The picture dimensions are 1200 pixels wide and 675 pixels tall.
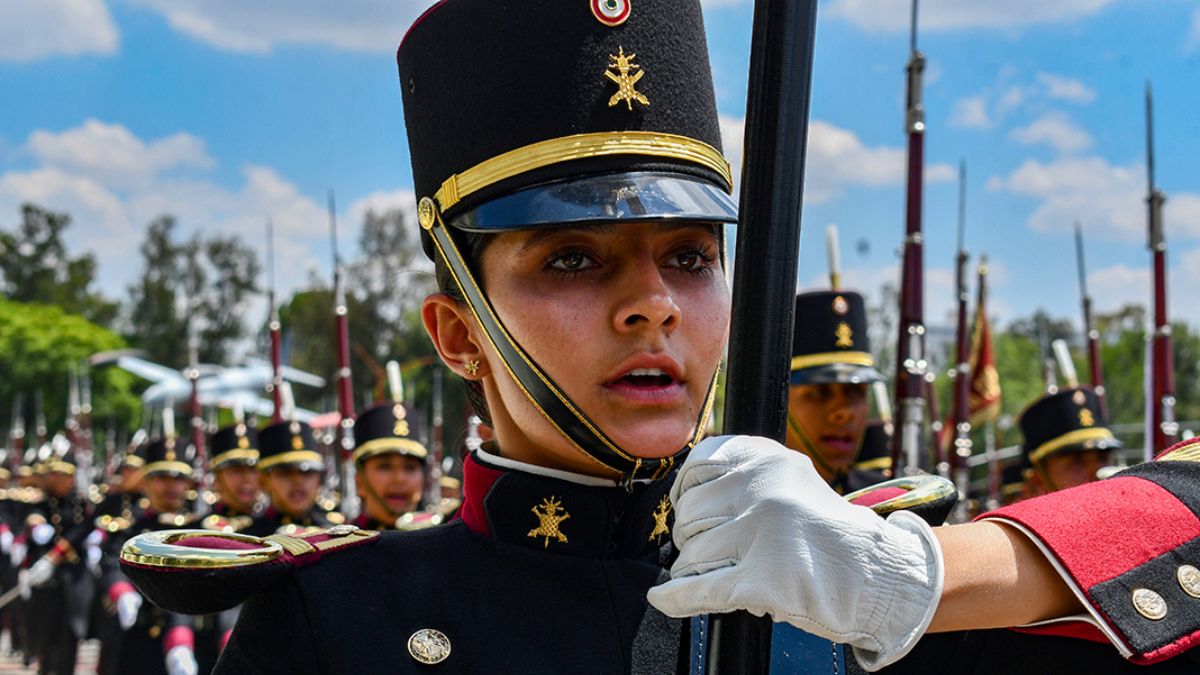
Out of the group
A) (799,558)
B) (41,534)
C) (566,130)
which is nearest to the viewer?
(799,558)

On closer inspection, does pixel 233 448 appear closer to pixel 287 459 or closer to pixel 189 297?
pixel 287 459

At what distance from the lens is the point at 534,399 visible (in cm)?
209

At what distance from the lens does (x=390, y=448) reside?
9.05 m

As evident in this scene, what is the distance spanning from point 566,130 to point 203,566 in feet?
3.18

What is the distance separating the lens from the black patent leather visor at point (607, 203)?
6.49 feet

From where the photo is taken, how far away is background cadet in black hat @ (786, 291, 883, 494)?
630cm

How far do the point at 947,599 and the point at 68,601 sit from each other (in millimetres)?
16358

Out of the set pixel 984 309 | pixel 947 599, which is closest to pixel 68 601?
pixel 984 309

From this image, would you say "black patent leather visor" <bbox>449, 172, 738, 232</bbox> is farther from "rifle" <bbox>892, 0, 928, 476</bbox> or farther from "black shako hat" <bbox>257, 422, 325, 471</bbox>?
"black shako hat" <bbox>257, 422, 325, 471</bbox>

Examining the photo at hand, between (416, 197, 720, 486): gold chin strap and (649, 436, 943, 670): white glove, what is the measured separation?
527 millimetres

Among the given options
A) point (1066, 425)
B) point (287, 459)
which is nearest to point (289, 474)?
point (287, 459)

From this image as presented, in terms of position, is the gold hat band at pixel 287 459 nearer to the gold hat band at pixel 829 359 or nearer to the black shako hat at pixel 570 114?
the gold hat band at pixel 829 359

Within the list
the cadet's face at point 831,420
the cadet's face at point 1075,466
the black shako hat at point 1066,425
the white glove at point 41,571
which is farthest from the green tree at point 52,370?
the cadet's face at point 831,420

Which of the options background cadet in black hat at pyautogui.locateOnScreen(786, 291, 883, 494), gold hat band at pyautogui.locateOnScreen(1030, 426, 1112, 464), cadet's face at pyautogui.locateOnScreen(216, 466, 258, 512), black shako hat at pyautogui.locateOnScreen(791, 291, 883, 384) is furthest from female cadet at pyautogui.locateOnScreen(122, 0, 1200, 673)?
cadet's face at pyautogui.locateOnScreen(216, 466, 258, 512)
